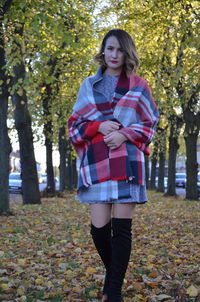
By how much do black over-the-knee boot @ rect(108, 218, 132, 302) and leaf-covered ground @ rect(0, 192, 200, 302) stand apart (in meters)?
0.59

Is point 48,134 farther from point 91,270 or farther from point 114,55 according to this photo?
point 114,55

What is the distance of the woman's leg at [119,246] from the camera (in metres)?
3.46

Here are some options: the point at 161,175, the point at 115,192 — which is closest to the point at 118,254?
the point at 115,192

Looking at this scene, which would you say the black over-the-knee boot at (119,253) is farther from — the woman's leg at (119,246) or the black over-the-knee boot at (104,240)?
the black over-the-knee boot at (104,240)

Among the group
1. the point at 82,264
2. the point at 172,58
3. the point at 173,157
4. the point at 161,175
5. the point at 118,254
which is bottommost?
the point at 82,264

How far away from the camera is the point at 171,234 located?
878cm

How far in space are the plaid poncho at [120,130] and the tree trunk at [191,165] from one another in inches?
654

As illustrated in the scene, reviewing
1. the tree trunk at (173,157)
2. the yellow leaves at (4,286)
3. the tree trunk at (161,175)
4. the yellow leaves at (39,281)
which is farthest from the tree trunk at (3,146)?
the tree trunk at (161,175)

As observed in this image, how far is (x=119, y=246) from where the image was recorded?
3.50 metres

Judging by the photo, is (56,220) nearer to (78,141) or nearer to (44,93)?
(78,141)

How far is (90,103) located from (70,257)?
10.6ft

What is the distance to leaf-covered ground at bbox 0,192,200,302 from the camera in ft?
14.0

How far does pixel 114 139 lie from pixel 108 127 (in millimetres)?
120

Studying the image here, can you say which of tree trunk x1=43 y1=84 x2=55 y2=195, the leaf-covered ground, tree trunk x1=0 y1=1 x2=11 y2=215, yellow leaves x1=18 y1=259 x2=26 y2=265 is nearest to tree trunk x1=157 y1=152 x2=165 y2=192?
tree trunk x1=43 y1=84 x2=55 y2=195
